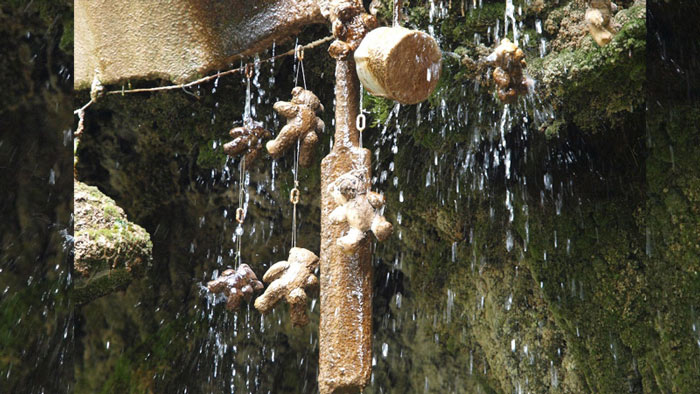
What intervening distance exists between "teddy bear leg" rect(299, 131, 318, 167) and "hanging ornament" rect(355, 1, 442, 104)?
28 cm

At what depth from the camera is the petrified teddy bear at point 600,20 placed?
117cm

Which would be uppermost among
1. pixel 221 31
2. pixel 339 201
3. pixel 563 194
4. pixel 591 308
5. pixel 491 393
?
pixel 221 31

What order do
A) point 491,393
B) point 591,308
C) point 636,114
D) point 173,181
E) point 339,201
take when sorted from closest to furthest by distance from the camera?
point 339,201
point 636,114
point 591,308
point 491,393
point 173,181

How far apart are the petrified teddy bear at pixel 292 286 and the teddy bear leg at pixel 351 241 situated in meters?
0.16

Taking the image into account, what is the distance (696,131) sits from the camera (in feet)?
4.88

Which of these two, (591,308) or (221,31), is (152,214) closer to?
(221,31)

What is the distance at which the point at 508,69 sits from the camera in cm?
120

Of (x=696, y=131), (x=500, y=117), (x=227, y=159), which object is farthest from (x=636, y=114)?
(x=227, y=159)

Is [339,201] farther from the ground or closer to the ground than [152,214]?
closer to the ground

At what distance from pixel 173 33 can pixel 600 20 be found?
1344mm

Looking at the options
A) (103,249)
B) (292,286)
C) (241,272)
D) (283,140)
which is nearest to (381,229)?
(292,286)

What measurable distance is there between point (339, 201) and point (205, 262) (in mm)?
1750

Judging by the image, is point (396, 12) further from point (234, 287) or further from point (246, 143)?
point (234, 287)

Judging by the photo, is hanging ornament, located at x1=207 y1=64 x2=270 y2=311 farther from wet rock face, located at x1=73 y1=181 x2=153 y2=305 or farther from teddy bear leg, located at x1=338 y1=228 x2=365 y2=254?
teddy bear leg, located at x1=338 y1=228 x2=365 y2=254
